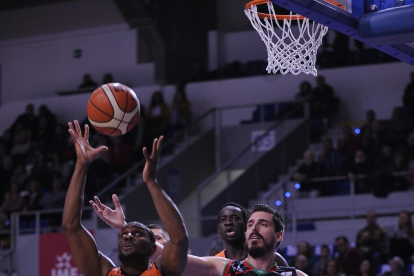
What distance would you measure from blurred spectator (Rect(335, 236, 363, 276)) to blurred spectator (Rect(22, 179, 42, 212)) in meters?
5.80

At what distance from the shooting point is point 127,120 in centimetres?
514

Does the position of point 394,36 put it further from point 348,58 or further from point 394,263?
point 348,58

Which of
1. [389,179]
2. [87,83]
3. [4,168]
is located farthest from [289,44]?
[87,83]

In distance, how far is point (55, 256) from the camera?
1195cm

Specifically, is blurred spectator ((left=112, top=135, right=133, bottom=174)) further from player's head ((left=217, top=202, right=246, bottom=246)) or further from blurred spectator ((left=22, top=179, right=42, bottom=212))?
player's head ((left=217, top=202, right=246, bottom=246))

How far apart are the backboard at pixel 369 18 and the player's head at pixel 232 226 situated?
1392 mm

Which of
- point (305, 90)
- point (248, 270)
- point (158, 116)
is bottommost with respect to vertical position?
point (248, 270)

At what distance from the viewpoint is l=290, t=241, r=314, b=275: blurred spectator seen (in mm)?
9523

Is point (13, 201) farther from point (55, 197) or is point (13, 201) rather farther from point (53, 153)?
point (53, 153)

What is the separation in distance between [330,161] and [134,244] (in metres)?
8.40

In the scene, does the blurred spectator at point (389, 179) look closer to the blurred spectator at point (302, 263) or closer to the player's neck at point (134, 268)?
the blurred spectator at point (302, 263)

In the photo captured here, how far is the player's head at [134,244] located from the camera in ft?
12.9

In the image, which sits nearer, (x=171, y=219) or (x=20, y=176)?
(x=171, y=219)

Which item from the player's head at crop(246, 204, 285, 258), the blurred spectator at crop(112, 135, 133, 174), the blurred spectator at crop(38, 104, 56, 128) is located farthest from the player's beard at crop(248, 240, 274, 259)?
the blurred spectator at crop(38, 104, 56, 128)
